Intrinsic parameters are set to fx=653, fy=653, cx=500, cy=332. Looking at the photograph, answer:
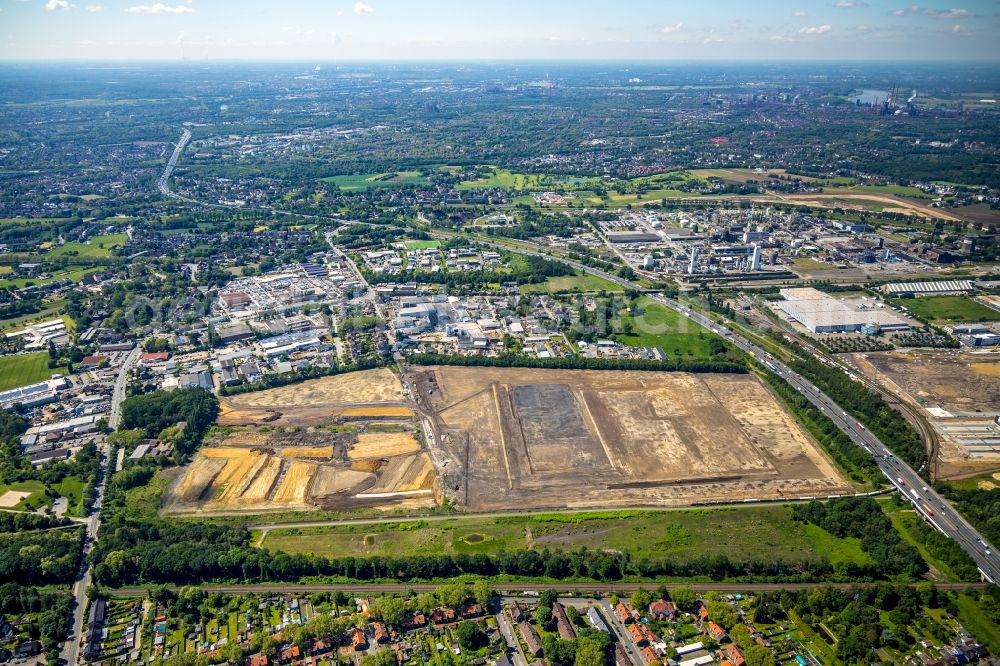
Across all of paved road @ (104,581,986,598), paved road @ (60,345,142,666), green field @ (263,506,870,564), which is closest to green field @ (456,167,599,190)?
paved road @ (60,345,142,666)

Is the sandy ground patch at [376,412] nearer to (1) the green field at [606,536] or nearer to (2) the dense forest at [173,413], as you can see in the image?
(2) the dense forest at [173,413]

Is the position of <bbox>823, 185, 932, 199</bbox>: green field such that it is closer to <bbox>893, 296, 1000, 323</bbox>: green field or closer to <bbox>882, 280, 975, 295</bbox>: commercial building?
<bbox>882, 280, 975, 295</bbox>: commercial building

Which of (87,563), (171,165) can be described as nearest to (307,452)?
(87,563)

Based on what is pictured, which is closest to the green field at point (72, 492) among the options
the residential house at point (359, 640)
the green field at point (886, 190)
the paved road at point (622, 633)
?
the residential house at point (359, 640)

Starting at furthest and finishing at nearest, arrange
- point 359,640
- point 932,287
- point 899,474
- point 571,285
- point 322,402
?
point 571,285 < point 932,287 < point 322,402 < point 899,474 < point 359,640

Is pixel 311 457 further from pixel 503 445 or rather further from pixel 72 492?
pixel 72 492

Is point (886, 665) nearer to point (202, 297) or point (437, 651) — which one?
point (437, 651)
